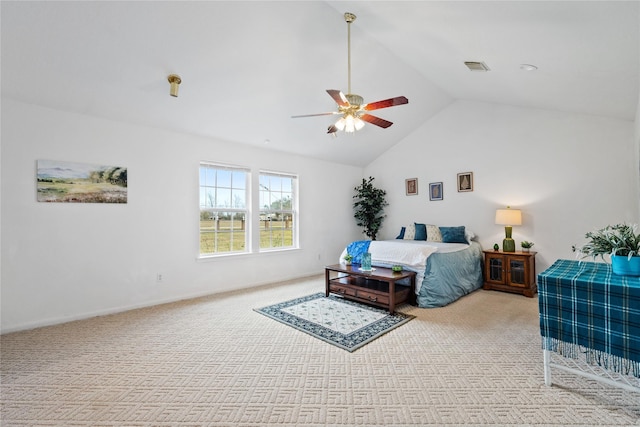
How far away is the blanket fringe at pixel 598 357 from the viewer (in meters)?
→ 1.76

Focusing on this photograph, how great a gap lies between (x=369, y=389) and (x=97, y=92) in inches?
158

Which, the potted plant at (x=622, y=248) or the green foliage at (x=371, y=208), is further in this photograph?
the green foliage at (x=371, y=208)

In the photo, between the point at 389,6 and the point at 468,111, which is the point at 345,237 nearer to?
the point at 468,111

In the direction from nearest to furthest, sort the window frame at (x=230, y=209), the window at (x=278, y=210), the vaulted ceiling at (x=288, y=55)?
the vaulted ceiling at (x=288, y=55) → the window frame at (x=230, y=209) → the window at (x=278, y=210)

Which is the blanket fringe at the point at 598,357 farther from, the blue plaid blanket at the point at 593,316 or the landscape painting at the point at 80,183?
the landscape painting at the point at 80,183

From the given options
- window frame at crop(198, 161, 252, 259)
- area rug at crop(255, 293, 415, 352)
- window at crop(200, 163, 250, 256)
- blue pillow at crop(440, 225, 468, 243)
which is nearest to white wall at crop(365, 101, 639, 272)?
blue pillow at crop(440, 225, 468, 243)

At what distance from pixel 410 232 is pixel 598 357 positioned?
4009 mm

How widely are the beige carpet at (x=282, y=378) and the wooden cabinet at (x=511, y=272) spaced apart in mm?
1197

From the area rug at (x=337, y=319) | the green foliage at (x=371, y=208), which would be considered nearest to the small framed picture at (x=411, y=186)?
the green foliage at (x=371, y=208)

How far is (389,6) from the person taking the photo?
2.74 meters

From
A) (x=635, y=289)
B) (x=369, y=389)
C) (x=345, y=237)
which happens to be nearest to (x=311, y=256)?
(x=345, y=237)

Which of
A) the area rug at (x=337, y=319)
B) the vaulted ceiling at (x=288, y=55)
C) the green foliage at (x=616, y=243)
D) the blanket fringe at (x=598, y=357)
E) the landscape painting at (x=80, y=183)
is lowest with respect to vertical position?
the area rug at (x=337, y=319)

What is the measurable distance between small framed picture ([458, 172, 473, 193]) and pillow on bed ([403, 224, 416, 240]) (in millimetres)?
1121

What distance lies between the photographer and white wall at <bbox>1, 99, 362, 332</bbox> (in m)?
3.23
